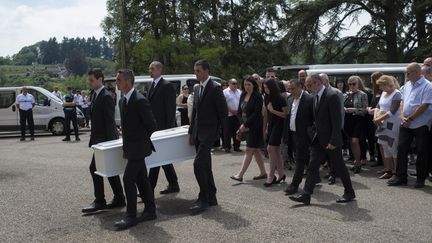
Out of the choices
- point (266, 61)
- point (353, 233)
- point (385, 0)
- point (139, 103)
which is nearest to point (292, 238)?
point (353, 233)

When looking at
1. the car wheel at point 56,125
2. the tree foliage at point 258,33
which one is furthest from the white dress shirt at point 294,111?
the tree foliage at point 258,33

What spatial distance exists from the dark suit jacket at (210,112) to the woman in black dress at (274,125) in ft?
5.88

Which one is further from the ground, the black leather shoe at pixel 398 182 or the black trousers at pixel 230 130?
the black trousers at pixel 230 130

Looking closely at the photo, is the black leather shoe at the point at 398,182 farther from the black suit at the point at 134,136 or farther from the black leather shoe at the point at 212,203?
the black suit at the point at 134,136

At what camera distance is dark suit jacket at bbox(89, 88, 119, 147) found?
22.0 feet

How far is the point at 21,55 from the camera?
172 meters

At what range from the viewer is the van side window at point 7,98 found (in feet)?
64.2

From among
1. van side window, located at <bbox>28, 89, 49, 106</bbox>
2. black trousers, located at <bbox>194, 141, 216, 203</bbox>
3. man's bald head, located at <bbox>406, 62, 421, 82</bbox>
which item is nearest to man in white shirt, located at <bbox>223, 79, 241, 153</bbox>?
man's bald head, located at <bbox>406, 62, 421, 82</bbox>

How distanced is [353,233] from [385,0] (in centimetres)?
2234

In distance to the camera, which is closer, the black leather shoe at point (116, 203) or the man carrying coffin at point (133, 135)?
the man carrying coffin at point (133, 135)

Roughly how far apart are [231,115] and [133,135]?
23.2ft

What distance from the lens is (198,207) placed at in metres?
6.66

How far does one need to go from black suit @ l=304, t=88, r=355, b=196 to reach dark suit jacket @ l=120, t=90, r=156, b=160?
2.29 meters

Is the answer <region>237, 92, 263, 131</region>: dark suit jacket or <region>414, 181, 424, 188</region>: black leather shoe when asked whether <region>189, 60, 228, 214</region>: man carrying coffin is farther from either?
<region>414, 181, 424, 188</region>: black leather shoe
